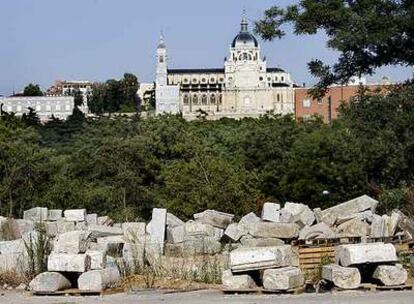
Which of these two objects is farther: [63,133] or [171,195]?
[63,133]

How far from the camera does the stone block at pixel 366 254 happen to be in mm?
11242

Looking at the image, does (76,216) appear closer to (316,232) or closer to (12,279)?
(316,232)

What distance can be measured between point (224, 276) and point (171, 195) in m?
20.6

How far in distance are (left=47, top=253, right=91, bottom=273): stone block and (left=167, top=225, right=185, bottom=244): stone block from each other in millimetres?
5125

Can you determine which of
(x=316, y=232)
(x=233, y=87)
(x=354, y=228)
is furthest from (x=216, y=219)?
(x=233, y=87)

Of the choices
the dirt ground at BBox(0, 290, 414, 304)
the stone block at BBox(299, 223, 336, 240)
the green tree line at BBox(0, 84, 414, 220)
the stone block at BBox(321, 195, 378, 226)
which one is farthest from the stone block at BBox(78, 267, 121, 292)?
the stone block at BBox(321, 195, 378, 226)

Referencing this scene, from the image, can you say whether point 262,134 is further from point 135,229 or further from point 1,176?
point 135,229

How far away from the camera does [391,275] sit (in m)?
11.4

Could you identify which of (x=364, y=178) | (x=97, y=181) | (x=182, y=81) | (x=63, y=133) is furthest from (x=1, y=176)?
(x=182, y=81)

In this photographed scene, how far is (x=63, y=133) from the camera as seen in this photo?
292 feet

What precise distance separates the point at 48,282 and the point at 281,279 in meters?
3.37

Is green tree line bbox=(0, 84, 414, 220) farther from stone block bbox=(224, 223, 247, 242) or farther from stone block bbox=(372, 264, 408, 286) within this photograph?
stone block bbox=(372, 264, 408, 286)

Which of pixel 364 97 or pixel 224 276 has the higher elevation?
pixel 364 97

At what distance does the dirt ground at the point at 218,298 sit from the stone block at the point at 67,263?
48 cm
